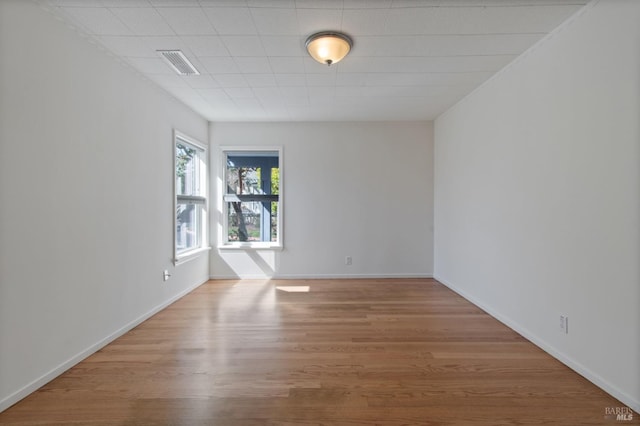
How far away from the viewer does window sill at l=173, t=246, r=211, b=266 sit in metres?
3.64

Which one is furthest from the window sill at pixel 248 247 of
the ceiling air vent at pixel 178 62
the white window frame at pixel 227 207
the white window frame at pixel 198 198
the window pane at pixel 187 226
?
the ceiling air vent at pixel 178 62

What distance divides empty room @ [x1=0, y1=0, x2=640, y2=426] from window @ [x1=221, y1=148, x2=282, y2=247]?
91 cm

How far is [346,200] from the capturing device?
4.66 m

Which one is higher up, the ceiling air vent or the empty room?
the ceiling air vent

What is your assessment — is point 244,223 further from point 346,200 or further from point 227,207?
point 346,200

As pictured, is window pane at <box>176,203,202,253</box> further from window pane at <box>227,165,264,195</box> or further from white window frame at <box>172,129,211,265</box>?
window pane at <box>227,165,264,195</box>

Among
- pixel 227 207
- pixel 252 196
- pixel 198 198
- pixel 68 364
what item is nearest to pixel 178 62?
pixel 198 198

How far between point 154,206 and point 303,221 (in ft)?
7.17

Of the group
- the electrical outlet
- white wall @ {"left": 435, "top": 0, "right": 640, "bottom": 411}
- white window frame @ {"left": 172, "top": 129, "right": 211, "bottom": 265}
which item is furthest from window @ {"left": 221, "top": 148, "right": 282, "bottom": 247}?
the electrical outlet

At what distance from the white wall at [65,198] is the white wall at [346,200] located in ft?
5.75

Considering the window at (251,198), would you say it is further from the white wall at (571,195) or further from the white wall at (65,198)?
the white wall at (571,195)

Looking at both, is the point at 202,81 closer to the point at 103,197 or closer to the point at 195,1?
the point at 195,1

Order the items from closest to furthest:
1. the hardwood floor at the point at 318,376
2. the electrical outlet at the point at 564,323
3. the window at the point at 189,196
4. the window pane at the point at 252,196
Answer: the hardwood floor at the point at 318,376, the electrical outlet at the point at 564,323, the window at the point at 189,196, the window pane at the point at 252,196

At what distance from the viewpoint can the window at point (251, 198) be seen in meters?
4.72
